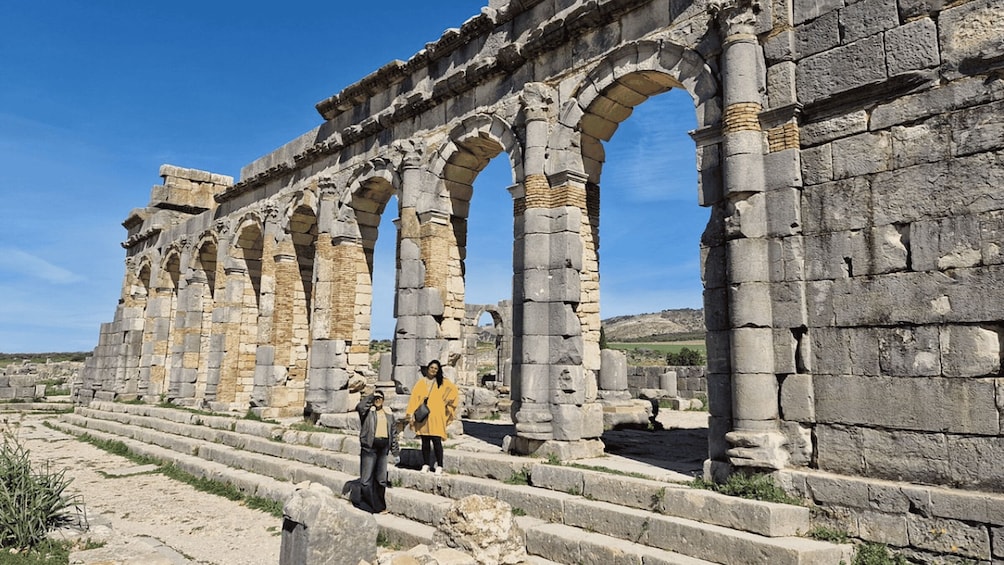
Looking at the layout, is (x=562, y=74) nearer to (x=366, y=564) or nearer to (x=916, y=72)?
(x=916, y=72)

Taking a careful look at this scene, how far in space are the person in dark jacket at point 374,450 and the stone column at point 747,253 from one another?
385cm

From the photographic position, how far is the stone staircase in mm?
5371

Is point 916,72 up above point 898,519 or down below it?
above

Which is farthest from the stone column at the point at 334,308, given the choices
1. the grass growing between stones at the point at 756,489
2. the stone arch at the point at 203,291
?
the grass growing between stones at the point at 756,489

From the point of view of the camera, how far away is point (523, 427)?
339 inches

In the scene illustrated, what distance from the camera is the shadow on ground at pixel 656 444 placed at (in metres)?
8.07

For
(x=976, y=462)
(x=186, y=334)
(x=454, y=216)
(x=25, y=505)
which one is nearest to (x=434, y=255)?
(x=454, y=216)

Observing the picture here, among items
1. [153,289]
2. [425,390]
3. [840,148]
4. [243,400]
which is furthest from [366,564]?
[153,289]

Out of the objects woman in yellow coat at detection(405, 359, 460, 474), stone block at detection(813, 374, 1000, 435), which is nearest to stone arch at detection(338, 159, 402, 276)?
woman in yellow coat at detection(405, 359, 460, 474)

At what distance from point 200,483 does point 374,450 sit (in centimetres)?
469

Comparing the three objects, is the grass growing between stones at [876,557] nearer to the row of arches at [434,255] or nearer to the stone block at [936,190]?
the stone block at [936,190]

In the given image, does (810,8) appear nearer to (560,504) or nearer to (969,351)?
(969,351)

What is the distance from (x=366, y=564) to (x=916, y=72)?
6.35 meters

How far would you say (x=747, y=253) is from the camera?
22.1 ft
